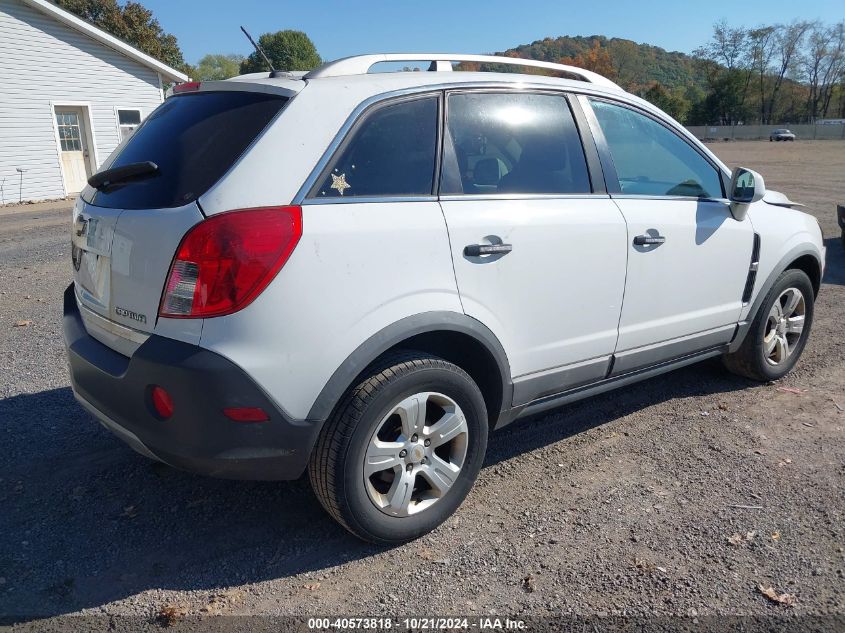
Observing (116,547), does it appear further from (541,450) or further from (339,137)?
(541,450)

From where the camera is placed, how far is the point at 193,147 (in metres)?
2.72

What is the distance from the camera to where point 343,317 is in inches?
100

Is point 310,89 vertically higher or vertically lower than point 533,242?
higher

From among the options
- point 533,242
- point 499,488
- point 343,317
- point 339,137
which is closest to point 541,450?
point 499,488

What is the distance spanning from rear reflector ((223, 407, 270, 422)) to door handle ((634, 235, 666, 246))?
2.12 m

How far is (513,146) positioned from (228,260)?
156 cm

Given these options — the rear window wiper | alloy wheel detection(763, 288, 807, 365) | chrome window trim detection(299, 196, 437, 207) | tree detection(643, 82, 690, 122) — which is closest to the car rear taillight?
chrome window trim detection(299, 196, 437, 207)

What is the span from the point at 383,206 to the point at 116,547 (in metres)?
1.83

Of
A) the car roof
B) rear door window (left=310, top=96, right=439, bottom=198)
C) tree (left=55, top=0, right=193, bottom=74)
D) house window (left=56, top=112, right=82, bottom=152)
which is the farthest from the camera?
tree (left=55, top=0, right=193, bottom=74)

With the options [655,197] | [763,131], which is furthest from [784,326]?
[763,131]

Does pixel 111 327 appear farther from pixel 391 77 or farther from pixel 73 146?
pixel 73 146

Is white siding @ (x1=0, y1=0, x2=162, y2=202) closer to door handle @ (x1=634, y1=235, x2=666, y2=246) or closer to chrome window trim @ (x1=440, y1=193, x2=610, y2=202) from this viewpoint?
chrome window trim @ (x1=440, y1=193, x2=610, y2=202)

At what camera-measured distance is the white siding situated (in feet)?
57.3

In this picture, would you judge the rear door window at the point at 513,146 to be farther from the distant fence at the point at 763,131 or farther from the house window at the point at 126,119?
the distant fence at the point at 763,131
